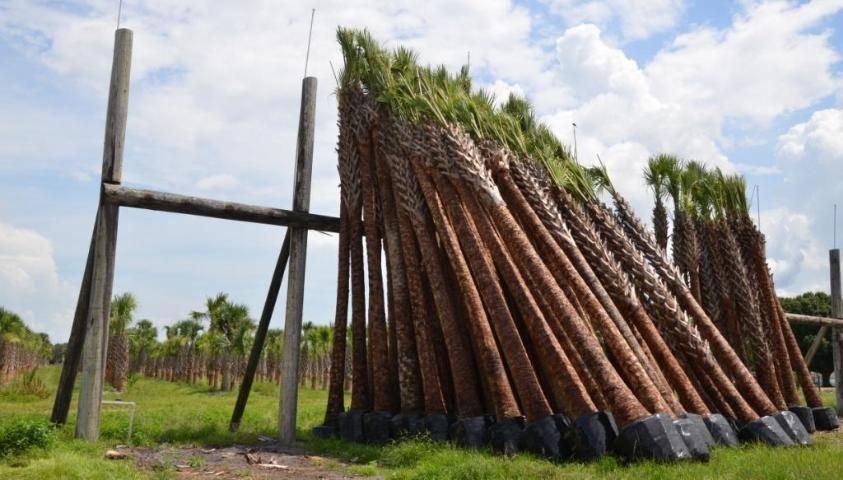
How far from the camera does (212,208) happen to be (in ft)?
39.1

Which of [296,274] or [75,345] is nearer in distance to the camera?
[75,345]

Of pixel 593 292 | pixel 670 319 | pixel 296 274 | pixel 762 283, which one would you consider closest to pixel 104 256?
pixel 296 274

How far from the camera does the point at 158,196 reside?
11438 millimetres

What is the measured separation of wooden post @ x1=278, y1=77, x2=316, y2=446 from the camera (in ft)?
40.4

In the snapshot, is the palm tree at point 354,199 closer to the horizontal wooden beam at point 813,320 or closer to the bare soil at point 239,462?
the bare soil at point 239,462

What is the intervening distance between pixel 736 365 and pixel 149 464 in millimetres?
8788

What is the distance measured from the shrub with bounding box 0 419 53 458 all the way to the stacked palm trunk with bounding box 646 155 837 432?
12846mm

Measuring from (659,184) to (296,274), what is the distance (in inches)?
355

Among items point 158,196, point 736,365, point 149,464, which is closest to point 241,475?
point 149,464

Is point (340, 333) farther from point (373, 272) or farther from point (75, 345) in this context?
point (75, 345)

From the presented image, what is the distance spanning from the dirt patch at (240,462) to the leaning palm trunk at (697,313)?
6235 millimetres

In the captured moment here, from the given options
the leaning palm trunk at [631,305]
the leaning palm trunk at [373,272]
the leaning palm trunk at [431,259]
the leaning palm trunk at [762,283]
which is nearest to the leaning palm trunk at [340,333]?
the leaning palm trunk at [373,272]

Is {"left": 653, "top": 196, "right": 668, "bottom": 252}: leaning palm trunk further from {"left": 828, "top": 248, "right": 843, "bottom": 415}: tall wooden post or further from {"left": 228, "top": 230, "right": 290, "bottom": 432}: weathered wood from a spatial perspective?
{"left": 228, "top": 230, "right": 290, "bottom": 432}: weathered wood

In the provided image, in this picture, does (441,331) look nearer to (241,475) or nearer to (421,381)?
(421,381)
